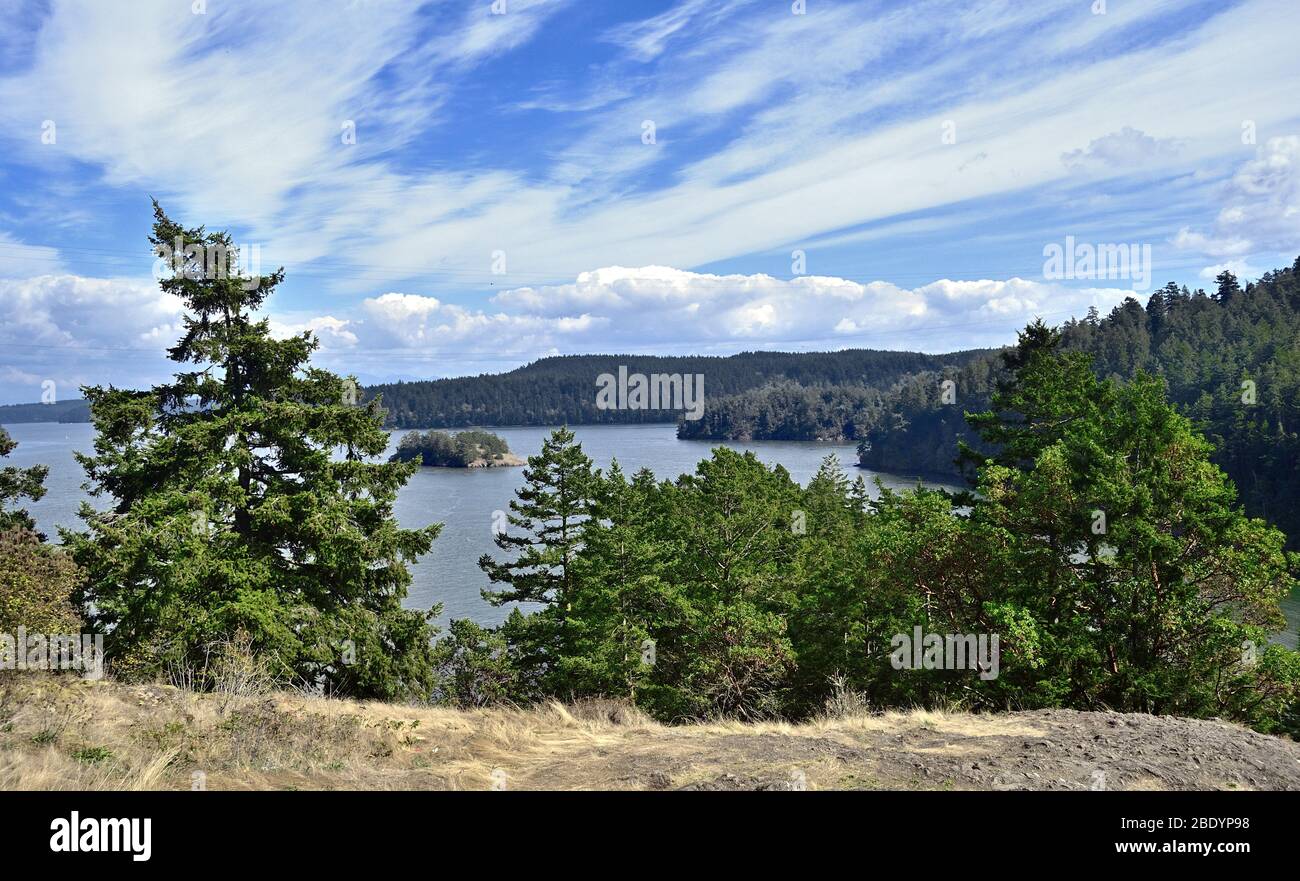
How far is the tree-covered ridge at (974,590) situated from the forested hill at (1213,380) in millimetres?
57294

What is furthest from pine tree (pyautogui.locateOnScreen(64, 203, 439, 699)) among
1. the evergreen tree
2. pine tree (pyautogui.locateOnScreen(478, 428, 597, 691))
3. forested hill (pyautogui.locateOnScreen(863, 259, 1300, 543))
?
the evergreen tree

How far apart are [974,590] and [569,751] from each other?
12.5 m

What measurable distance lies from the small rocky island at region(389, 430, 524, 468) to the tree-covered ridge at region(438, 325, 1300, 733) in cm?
10387

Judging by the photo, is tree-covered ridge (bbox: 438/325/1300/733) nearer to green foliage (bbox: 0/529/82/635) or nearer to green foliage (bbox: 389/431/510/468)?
green foliage (bbox: 0/529/82/635)

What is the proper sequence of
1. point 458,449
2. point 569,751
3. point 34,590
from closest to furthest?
point 569,751 → point 34,590 → point 458,449

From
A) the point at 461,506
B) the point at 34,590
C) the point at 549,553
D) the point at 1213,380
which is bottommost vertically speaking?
the point at 461,506

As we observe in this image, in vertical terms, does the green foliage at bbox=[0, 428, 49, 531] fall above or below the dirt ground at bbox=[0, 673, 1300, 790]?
above

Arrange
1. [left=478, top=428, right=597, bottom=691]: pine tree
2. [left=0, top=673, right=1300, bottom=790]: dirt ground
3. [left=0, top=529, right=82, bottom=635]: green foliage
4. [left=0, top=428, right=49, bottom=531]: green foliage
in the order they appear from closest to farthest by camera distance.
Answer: [left=0, top=673, right=1300, bottom=790]: dirt ground → [left=0, top=529, right=82, bottom=635]: green foliage → [left=478, top=428, right=597, bottom=691]: pine tree → [left=0, top=428, right=49, bottom=531]: green foliage

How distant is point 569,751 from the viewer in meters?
12.6

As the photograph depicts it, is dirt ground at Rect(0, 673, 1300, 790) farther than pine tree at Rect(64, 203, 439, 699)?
No

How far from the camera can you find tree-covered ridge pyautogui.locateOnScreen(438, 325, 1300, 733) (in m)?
18.7

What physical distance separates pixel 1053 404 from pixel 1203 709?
1069 cm

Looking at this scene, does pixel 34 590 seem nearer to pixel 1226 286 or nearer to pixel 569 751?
pixel 569 751

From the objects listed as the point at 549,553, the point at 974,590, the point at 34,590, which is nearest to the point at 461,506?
the point at 549,553
